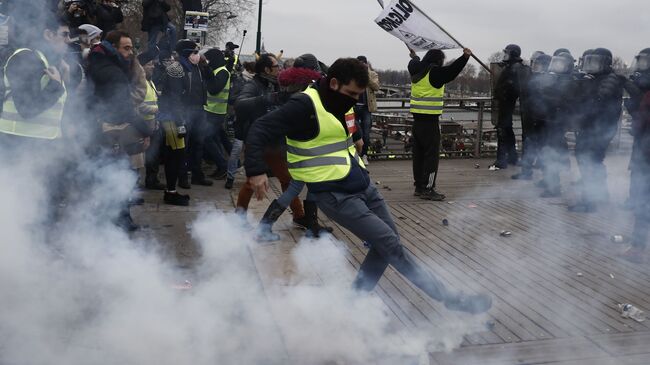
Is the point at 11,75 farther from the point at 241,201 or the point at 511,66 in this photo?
the point at 511,66

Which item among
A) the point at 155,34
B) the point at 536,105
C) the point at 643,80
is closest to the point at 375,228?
the point at 643,80

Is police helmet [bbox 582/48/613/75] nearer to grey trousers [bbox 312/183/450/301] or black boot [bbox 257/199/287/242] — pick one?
black boot [bbox 257/199/287/242]

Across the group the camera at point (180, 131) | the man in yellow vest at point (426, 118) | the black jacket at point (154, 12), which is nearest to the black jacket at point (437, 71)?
the man in yellow vest at point (426, 118)

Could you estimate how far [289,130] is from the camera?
3971mm

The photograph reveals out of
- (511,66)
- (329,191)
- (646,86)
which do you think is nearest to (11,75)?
(329,191)

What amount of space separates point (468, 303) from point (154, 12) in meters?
6.93

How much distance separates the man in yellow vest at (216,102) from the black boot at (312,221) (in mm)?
3310

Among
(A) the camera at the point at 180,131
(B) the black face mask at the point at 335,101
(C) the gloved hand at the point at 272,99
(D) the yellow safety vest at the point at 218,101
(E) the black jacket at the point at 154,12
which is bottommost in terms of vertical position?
(A) the camera at the point at 180,131

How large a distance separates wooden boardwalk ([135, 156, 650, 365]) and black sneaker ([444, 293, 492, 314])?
0.47 ft

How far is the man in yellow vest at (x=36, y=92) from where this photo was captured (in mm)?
4766

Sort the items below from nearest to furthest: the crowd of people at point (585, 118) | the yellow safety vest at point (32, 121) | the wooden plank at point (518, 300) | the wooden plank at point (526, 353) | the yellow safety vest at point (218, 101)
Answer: the wooden plank at point (526, 353), the wooden plank at point (518, 300), the yellow safety vest at point (32, 121), the crowd of people at point (585, 118), the yellow safety vest at point (218, 101)

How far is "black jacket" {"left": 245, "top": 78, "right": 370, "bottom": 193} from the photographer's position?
3936 mm

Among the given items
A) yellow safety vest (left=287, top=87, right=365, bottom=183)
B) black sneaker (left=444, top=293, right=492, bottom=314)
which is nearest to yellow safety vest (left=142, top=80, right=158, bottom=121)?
yellow safety vest (left=287, top=87, right=365, bottom=183)

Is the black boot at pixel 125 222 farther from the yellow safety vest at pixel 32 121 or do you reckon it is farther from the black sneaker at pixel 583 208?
the black sneaker at pixel 583 208
